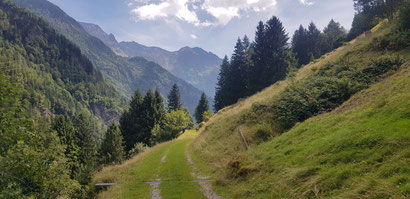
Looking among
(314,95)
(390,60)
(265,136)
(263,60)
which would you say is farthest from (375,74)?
(263,60)

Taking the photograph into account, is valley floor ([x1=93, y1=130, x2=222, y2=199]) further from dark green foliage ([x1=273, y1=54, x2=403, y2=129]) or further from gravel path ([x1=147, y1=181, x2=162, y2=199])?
dark green foliage ([x1=273, y1=54, x2=403, y2=129])

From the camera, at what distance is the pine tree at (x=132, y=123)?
59466 millimetres

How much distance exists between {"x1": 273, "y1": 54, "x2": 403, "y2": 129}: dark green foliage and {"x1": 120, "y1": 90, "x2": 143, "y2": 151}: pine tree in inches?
1959

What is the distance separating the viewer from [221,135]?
2284cm

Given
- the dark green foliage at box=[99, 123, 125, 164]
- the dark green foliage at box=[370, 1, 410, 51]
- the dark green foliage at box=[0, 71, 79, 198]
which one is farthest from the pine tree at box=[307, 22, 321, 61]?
the dark green foliage at box=[0, 71, 79, 198]

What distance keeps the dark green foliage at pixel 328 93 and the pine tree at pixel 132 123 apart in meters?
49.8

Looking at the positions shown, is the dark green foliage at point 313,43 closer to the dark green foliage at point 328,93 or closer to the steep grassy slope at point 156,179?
the dark green foliage at point 328,93

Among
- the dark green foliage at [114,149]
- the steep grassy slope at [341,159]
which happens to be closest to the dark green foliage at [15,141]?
the steep grassy slope at [341,159]

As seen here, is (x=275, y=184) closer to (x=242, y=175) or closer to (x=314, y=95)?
(x=242, y=175)

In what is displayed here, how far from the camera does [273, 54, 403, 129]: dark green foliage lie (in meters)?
15.3

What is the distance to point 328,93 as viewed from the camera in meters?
A: 16.2

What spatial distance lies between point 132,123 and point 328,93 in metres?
55.1

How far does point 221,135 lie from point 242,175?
11.7 m

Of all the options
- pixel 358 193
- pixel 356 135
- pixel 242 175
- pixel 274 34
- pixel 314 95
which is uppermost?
pixel 274 34
